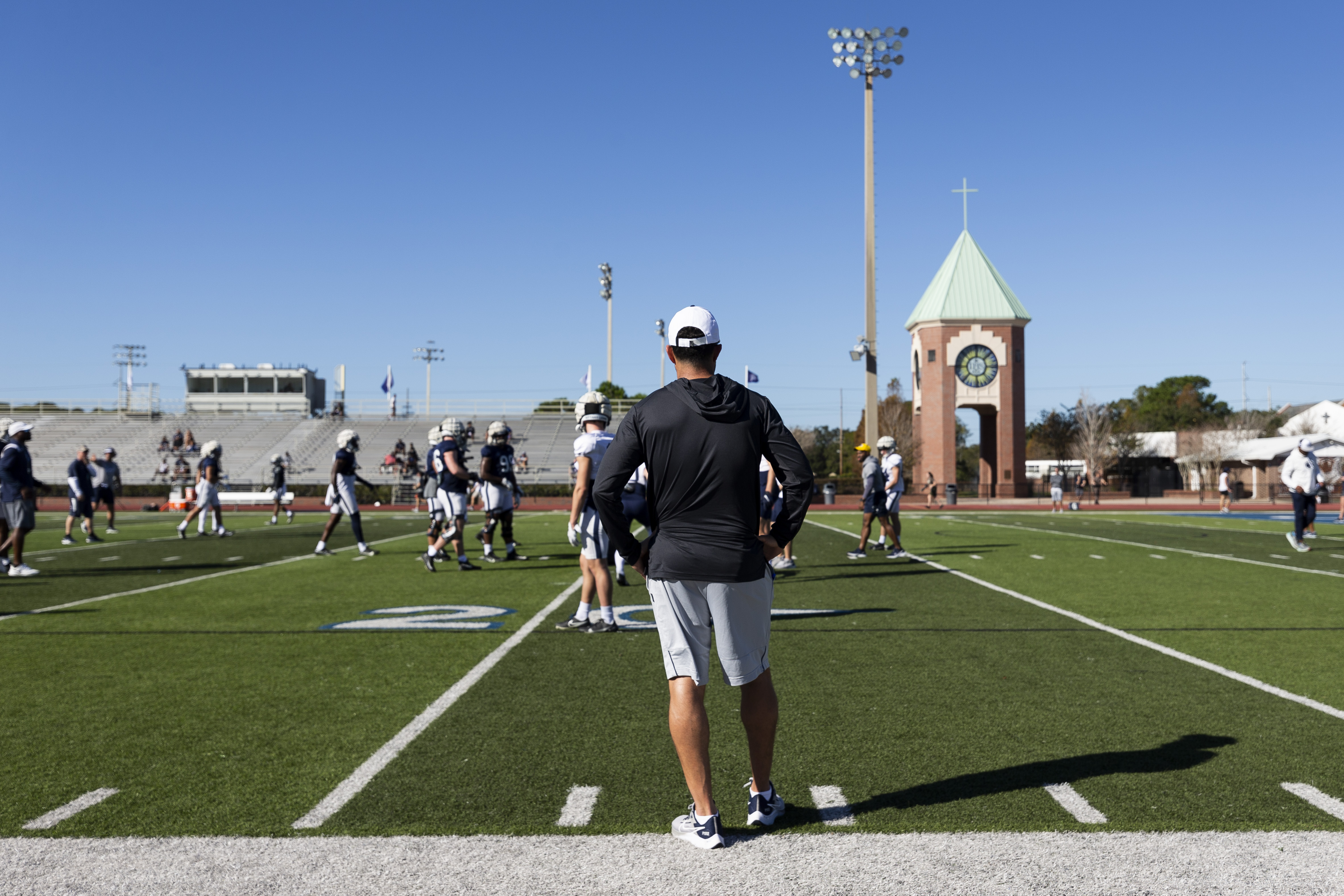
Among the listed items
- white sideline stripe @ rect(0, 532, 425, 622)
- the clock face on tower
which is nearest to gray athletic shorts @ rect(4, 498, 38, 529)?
white sideline stripe @ rect(0, 532, 425, 622)

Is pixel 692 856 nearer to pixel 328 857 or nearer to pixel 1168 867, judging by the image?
pixel 328 857

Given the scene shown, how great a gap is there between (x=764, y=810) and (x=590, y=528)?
16.1ft

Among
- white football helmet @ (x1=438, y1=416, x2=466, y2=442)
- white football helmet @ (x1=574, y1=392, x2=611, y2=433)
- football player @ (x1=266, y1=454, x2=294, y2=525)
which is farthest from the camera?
football player @ (x1=266, y1=454, x2=294, y2=525)

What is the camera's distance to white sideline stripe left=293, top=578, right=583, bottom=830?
416cm

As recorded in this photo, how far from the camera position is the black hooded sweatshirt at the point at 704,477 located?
3814 mm

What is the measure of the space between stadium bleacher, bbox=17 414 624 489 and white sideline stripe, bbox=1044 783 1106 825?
49385 mm

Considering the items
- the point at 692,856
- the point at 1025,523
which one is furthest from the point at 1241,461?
the point at 692,856

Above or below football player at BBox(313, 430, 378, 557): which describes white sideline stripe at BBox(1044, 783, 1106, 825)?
below

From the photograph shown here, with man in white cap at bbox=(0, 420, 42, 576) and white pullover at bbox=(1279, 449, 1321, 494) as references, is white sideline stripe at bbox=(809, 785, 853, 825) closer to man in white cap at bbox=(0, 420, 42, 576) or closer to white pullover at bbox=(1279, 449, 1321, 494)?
man in white cap at bbox=(0, 420, 42, 576)

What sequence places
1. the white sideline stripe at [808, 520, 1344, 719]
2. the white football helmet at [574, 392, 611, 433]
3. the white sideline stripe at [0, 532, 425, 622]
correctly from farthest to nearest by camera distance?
the white sideline stripe at [0, 532, 425, 622]
the white football helmet at [574, 392, 611, 433]
the white sideline stripe at [808, 520, 1344, 719]

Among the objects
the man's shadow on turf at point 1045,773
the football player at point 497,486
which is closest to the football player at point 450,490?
the football player at point 497,486

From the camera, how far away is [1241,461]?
2483 inches

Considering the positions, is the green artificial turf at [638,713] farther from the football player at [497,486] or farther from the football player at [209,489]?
the football player at [209,489]

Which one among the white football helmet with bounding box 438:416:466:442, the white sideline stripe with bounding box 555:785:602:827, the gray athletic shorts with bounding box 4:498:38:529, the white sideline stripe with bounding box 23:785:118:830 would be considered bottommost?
the white sideline stripe with bounding box 23:785:118:830
